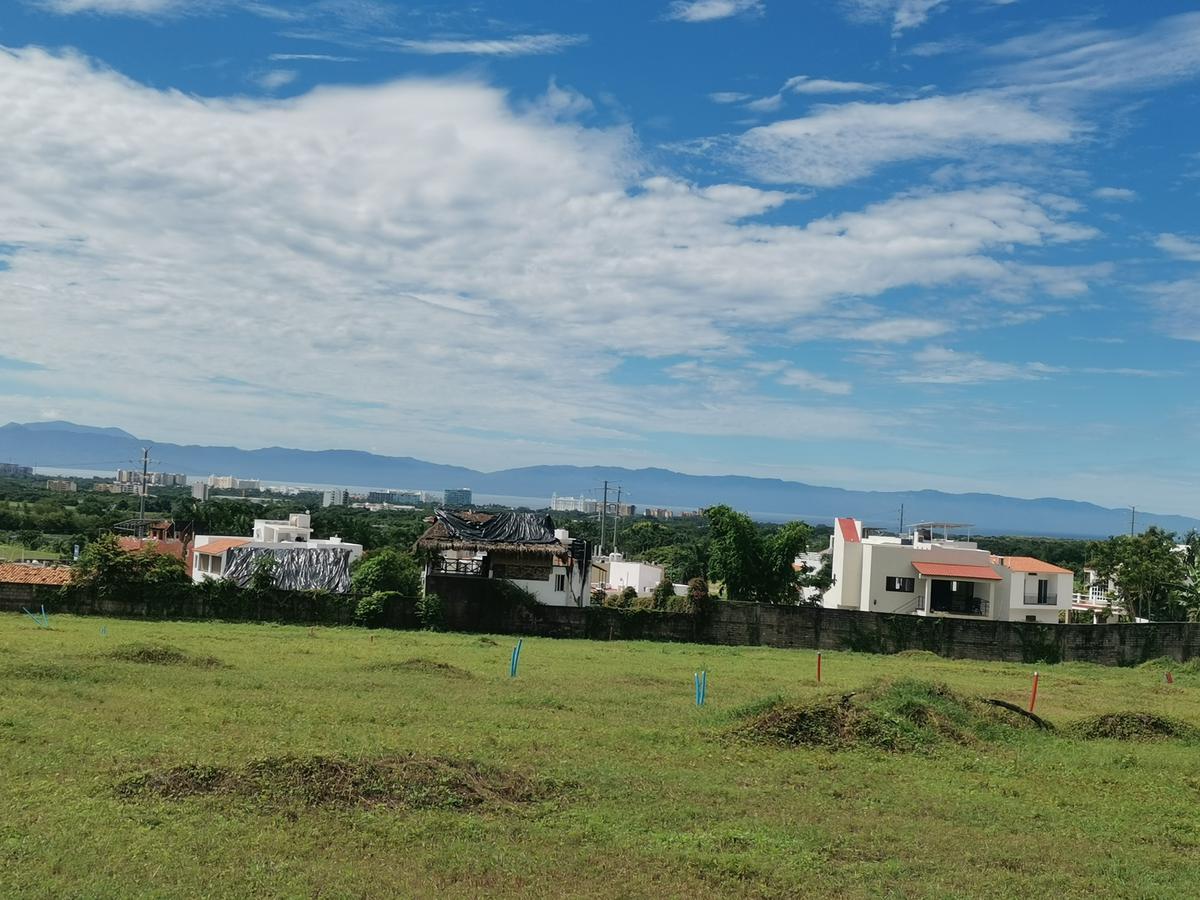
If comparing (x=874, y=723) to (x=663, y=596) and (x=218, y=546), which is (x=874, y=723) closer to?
(x=663, y=596)

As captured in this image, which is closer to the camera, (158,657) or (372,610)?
(158,657)

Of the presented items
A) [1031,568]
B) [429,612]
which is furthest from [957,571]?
[429,612]

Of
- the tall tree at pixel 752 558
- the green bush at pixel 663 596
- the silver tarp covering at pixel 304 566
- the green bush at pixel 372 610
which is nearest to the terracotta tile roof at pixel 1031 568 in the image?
the tall tree at pixel 752 558

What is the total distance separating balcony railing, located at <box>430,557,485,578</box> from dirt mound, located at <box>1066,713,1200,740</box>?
87.2 feet

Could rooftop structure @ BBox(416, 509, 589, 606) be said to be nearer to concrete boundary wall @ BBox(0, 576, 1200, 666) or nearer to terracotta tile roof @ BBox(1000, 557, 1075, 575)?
concrete boundary wall @ BBox(0, 576, 1200, 666)

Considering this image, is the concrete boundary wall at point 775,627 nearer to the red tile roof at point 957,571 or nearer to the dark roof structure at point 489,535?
the dark roof structure at point 489,535

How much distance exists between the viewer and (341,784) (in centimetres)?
1121

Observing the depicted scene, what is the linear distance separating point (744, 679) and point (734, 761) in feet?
37.2

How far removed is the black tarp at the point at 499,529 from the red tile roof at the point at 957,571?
19.0 metres

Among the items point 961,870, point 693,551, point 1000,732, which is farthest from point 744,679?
point 693,551

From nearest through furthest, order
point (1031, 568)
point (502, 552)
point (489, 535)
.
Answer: point (502, 552), point (489, 535), point (1031, 568)

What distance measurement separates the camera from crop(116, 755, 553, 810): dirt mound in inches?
430

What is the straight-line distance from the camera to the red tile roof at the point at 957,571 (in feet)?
165

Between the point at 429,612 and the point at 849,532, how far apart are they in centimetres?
2467
